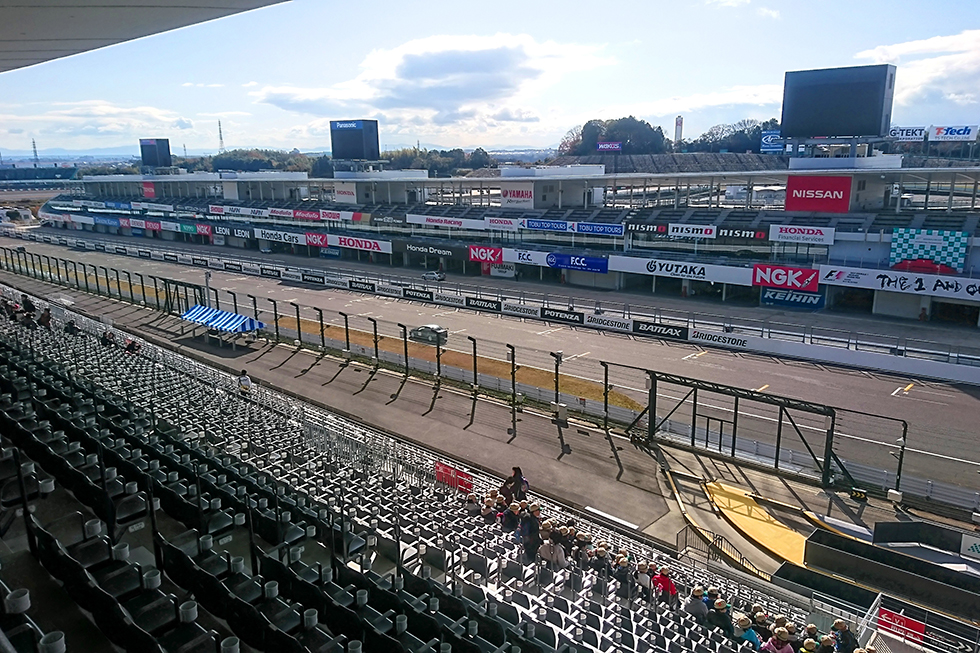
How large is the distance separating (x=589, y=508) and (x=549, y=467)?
8.48ft

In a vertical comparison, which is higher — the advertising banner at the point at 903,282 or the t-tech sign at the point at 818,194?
the t-tech sign at the point at 818,194

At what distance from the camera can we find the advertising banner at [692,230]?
4441 cm

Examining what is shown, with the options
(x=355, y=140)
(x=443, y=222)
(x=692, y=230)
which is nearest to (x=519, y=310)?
(x=692, y=230)

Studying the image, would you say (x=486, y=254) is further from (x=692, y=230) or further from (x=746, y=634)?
(x=746, y=634)

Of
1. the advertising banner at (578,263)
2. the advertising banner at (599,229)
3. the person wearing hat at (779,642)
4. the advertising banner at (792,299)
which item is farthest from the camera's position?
the advertising banner at (599,229)

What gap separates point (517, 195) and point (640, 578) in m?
48.7

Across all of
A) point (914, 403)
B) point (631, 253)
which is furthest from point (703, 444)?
point (631, 253)

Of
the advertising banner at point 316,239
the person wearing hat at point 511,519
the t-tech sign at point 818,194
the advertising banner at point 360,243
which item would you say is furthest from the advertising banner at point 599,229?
the person wearing hat at point 511,519

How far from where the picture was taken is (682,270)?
140 ft

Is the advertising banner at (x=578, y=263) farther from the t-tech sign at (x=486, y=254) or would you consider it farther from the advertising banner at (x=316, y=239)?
the advertising banner at (x=316, y=239)

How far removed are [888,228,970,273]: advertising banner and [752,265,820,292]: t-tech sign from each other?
4.17 meters

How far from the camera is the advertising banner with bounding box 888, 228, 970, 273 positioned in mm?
35000

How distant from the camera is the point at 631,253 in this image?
46250mm

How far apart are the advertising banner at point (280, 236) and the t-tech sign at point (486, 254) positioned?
20829 millimetres
